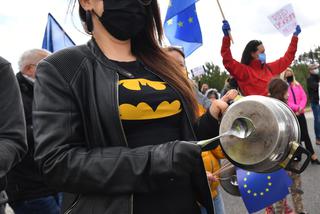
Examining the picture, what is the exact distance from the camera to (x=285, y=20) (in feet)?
20.8

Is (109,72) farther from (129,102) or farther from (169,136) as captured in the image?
(169,136)

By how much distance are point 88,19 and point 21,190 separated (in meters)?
1.91

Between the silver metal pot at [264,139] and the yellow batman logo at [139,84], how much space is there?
0.32m

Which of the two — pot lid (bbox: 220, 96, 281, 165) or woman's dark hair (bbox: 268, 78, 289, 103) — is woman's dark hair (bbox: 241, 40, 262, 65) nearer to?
woman's dark hair (bbox: 268, 78, 289, 103)

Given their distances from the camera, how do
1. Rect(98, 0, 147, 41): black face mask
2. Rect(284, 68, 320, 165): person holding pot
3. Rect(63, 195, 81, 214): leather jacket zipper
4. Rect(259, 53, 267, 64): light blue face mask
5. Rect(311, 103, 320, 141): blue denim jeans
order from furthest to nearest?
Rect(311, 103, 320, 141): blue denim jeans → Rect(284, 68, 320, 165): person holding pot → Rect(259, 53, 267, 64): light blue face mask → Rect(98, 0, 147, 41): black face mask → Rect(63, 195, 81, 214): leather jacket zipper

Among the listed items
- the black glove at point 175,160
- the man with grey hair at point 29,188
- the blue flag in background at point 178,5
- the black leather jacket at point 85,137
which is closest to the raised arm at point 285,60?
the blue flag in background at point 178,5

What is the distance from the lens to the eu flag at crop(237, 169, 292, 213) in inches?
115

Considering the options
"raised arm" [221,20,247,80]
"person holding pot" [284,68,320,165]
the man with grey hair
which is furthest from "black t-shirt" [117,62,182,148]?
"person holding pot" [284,68,320,165]

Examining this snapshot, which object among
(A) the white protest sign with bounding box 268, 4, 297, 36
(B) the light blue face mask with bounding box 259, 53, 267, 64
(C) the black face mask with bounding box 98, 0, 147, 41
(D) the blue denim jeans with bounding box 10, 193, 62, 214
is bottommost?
(B) the light blue face mask with bounding box 259, 53, 267, 64

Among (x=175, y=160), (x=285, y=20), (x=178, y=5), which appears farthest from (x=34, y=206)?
(x=285, y=20)

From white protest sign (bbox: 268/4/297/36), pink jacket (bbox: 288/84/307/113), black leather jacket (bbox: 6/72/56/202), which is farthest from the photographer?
pink jacket (bbox: 288/84/307/113)

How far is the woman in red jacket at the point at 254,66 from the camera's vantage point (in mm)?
5258

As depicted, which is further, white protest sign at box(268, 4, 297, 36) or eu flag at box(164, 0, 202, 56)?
white protest sign at box(268, 4, 297, 36)

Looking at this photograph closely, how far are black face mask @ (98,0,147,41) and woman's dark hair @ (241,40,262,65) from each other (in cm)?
404
